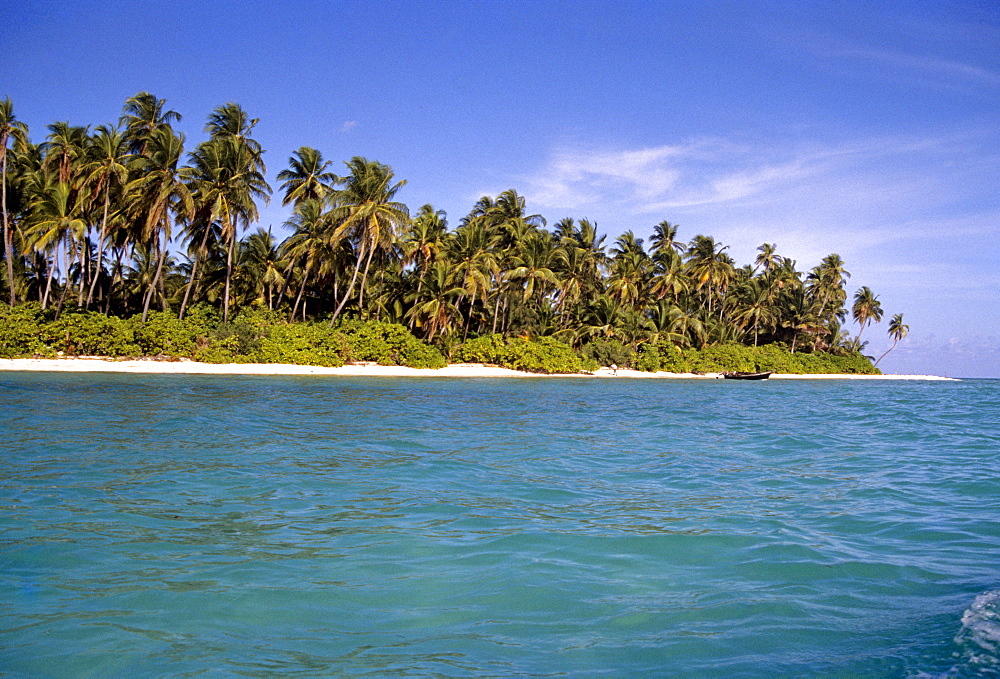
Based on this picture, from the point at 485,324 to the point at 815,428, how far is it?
36565mm

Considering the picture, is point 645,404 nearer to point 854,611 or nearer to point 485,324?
point 854,611

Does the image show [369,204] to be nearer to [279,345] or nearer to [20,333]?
[279,345]

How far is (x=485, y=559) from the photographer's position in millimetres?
5246

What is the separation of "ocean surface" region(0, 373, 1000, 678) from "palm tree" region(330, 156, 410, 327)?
27.3 meters

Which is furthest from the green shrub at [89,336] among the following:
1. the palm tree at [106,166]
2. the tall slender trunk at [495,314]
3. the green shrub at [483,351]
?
the tall slender trunk at [495,314]

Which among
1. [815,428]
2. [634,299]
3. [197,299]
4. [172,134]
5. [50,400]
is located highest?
[172,134]

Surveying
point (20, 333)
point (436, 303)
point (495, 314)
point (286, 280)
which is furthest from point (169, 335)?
point (495, 314)

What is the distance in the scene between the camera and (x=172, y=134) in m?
34.2

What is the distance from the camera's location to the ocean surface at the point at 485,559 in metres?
3.67

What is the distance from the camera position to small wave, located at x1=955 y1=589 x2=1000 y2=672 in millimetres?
3577

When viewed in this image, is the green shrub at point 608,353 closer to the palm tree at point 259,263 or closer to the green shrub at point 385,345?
the green shrub at point 385,345

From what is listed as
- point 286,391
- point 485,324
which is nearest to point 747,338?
point 485,324

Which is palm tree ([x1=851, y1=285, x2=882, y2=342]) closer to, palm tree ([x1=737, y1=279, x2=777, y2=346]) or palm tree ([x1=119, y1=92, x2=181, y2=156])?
palm tree ([x1=737, y1=279, x2=777, y2=346])

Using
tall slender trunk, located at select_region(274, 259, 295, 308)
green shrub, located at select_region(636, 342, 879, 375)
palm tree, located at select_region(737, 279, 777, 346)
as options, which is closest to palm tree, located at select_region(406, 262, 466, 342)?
tall slender trunk, located at select_region(274, 259, 295, 308)
